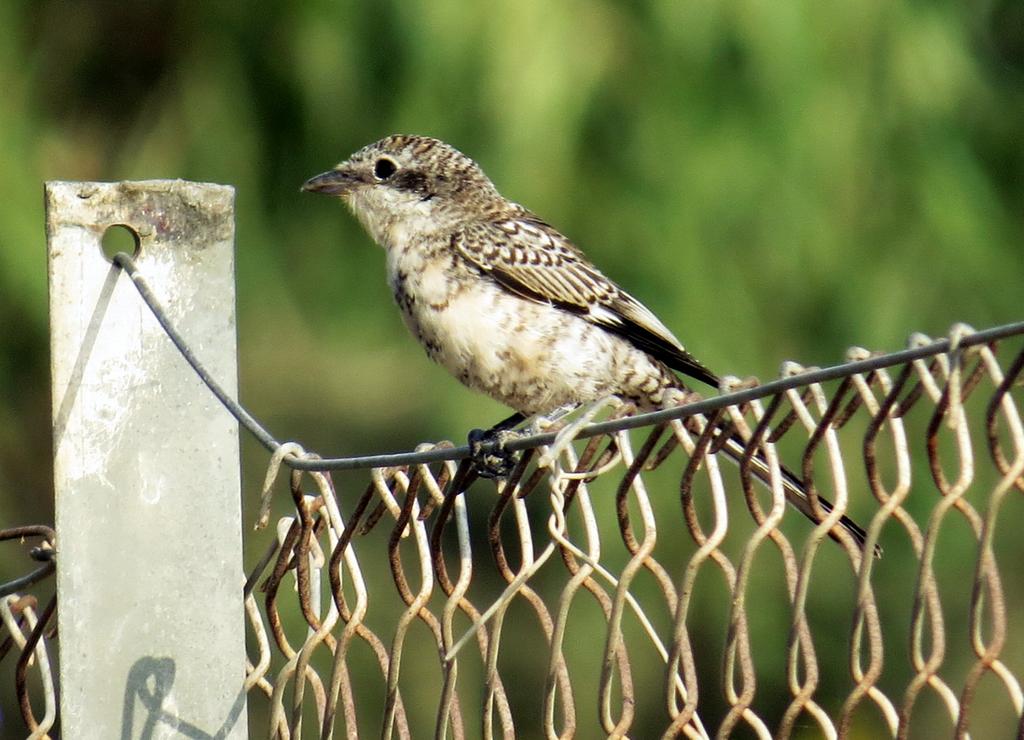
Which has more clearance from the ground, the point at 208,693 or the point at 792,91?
the point at 792,91

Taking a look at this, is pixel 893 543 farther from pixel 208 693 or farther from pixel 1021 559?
pixel 208 693

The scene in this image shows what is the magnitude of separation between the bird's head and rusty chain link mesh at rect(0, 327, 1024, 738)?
0.93 metres

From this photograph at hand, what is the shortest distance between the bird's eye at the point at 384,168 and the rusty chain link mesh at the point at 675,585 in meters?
1.11

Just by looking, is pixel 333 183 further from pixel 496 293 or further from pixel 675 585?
pixel 675 585

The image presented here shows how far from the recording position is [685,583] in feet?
7.62

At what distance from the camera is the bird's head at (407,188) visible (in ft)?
17.7

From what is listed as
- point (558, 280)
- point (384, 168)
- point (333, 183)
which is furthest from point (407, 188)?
point (558, 280)

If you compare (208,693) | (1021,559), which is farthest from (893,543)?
(208,693)

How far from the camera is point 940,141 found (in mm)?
7238

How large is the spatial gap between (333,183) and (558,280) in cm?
85

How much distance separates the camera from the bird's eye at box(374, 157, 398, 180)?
5594mm

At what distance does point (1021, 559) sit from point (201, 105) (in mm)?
4891

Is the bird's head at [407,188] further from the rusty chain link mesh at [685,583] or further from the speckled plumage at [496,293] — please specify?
Result: the rusty chain link mesh at [685,583]


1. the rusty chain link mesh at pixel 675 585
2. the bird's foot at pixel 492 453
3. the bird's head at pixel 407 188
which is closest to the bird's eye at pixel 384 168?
the bird's head at pixel 407 188
